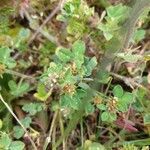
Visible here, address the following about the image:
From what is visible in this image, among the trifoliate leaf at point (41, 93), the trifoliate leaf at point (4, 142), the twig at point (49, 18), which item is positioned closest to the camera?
the trifoliate leaf at point (4, 142)

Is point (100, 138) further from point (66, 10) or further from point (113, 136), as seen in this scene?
point (66, 10)

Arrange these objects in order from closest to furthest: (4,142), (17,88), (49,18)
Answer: (4,142) → (17,88) → (49,18)

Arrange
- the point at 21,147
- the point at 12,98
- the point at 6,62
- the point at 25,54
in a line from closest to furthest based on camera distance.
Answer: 1. the point at 21,147
2. the point at 6,62
3. the point at 12,98
4. the point at 25,54

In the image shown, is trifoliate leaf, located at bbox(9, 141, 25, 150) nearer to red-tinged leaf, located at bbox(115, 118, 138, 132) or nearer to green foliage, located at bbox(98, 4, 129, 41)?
red-tinged leaf, located at bbox(115, 118, 138, 132)

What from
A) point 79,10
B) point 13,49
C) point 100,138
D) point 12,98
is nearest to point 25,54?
point 13,49

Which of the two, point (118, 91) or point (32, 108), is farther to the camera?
point (32, 108)

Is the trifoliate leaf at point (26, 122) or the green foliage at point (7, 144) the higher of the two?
the trifoliate leaf at point (26, 122)

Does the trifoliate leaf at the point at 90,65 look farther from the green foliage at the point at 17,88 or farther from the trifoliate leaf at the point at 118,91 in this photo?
the green foliage at the point at 17,88

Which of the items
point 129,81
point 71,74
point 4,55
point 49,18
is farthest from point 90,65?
point 49,18

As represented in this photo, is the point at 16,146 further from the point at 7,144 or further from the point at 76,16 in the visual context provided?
the point at 76,16

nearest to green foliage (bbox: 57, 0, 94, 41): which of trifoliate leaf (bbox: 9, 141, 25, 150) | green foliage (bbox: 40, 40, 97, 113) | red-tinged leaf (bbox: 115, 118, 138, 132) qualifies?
green foliage (bbox: 40, 40, 97, 113)

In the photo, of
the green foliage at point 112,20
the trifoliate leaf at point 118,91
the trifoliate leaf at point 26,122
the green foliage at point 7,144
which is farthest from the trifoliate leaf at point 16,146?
the green foliage at point 112,20
